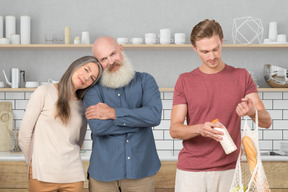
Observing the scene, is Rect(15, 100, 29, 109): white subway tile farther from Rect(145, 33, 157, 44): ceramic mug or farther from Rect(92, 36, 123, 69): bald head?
Rect(92, 36, 123, 69): bald head

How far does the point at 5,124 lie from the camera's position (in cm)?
424

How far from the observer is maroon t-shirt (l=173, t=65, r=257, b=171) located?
6.75 feet

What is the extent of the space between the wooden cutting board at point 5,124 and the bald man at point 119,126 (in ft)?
7.00

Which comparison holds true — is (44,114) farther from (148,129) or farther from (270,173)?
(270,173)

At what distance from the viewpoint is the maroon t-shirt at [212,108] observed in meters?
2.06

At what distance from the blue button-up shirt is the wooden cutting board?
215cm

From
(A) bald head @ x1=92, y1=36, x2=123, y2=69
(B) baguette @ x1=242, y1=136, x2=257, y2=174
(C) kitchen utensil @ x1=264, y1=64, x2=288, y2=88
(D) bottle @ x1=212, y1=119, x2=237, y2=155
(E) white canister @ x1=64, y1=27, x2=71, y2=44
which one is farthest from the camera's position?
(E) white canister @ x1=64, y1=27, x2=71, y2=44

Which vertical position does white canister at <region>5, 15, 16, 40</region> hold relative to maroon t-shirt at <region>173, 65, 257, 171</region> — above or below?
above

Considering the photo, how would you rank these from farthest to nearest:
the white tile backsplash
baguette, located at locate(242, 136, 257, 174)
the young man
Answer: the white tile backsplash → the young man → baguette, located at locate(242, 136, 257, 174)

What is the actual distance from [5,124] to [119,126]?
2347 mm

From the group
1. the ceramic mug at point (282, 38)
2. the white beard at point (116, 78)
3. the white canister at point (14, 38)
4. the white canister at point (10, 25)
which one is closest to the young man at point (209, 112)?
the white beard at point (116, 78)

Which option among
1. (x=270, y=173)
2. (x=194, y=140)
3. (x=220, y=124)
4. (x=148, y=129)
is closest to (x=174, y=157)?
(x=270, y=173)

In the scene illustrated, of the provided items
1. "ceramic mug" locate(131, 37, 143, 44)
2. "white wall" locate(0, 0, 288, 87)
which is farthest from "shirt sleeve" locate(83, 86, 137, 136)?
"white wall" locate(0, 0, 288, 87)

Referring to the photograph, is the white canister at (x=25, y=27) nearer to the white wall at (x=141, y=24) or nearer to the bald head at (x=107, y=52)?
the white wall at (x=141, y=24)
